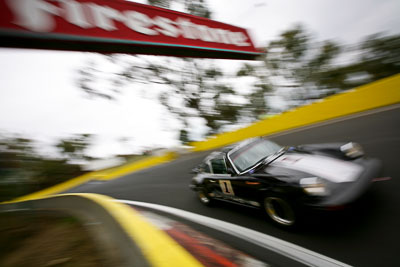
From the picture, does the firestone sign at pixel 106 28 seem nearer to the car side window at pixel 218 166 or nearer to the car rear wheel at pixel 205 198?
the car side window at pixel 218 166

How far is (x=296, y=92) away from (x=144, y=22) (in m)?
17.9

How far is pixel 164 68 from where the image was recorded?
18391 mm

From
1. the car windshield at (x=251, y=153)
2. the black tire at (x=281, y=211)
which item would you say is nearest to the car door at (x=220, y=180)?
the car windshield at (x=251, y=153)

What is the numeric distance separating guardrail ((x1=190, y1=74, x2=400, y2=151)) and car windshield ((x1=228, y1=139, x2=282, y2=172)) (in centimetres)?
458

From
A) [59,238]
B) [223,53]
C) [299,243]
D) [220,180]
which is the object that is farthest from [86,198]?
[223,53]

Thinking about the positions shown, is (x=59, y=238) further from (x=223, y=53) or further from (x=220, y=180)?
(x=223, y=53)

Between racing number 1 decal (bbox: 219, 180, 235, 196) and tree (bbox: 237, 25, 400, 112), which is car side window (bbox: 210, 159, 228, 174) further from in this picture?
tree (bbox: 237, 25, 400, 112)

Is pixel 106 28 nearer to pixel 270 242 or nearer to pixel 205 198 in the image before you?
pixel 205 198

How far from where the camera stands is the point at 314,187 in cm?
238

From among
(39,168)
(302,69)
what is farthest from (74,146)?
(302,69)

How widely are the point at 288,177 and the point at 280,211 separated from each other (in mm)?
500

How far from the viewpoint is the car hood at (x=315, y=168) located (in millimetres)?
2590

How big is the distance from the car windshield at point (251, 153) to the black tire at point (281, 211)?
62cm

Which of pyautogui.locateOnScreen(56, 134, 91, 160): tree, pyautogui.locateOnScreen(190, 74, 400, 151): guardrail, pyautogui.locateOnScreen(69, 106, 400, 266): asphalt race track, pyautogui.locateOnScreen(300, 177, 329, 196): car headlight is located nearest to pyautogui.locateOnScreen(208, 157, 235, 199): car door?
pyautogui.locateOnScreen(69, 106, 400, 266): asphalt race track
